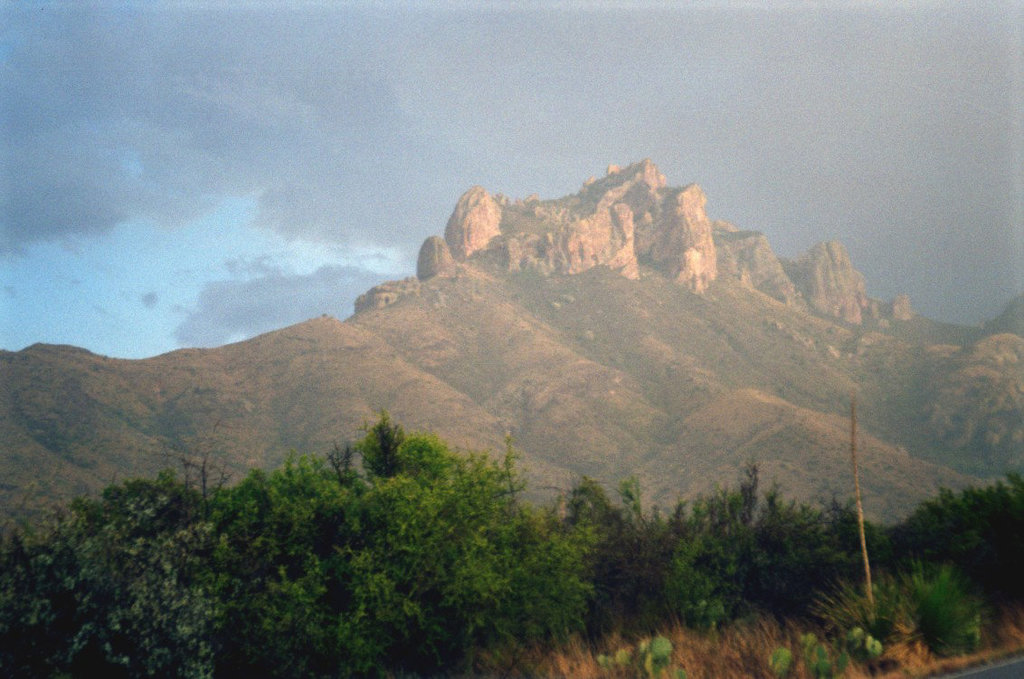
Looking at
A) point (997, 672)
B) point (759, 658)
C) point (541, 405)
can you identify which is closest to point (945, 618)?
point (997, 672)

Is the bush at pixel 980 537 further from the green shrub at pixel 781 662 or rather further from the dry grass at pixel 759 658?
the green shrub at pixel 781 662

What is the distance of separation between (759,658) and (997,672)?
334 cm

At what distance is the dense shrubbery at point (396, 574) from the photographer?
13.7m

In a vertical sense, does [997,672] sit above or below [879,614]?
below

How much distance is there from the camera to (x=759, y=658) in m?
11.9

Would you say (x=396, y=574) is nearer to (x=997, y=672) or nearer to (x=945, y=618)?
(x=945, y=618)

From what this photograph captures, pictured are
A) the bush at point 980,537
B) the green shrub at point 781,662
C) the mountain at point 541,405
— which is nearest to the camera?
the green shrub at point 781,662

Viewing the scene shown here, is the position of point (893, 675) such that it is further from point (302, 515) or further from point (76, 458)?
point (76, 458)

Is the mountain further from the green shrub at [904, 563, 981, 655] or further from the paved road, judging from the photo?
the paved road

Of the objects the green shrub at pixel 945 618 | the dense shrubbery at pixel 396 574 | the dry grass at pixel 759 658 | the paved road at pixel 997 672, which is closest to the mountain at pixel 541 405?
the dense shrubbery at pixel 396 574

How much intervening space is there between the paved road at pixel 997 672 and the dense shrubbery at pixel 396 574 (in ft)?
3.71

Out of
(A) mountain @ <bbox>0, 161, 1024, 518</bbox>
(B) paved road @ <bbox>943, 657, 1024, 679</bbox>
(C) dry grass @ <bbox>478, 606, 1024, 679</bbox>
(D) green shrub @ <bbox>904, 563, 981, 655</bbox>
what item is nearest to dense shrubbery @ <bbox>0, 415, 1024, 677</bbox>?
(D) green shrub @ <bbox>904, 563, 981, 655</bbox>

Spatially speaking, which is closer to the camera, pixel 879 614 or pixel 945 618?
pixel 945 618

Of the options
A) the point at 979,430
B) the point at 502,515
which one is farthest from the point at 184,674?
the point at 979,430
